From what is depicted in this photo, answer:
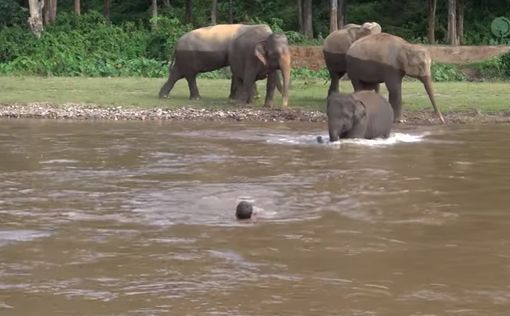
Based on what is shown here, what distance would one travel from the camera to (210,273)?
23.2 ft

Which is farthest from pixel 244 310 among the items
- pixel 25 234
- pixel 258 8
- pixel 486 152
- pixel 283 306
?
pixel 258 8

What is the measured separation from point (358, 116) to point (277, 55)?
5440 millimetres

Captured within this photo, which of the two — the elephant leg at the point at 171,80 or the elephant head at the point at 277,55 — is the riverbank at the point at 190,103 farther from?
the elephant head at the point at 277,55

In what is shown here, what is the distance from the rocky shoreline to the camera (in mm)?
19578

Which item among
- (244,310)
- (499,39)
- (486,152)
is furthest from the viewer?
(499,39)

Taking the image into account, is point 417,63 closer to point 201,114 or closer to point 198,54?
point 201,114

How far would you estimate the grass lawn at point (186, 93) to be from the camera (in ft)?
70.6

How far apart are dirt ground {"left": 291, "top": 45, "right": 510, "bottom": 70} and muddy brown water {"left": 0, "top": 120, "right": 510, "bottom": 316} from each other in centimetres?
1875

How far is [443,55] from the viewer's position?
3397 cm

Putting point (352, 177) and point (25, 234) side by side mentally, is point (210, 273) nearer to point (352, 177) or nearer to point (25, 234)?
point (25, 234)

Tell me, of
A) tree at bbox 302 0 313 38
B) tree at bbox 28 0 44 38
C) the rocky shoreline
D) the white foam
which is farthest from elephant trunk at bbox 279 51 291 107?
tree at bbox 302 0 313 38

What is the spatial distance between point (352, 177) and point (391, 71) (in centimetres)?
788

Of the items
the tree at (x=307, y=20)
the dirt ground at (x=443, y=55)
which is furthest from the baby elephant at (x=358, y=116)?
the tree at (x=307, y=20)

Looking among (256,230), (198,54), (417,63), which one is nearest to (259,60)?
(198,54)
